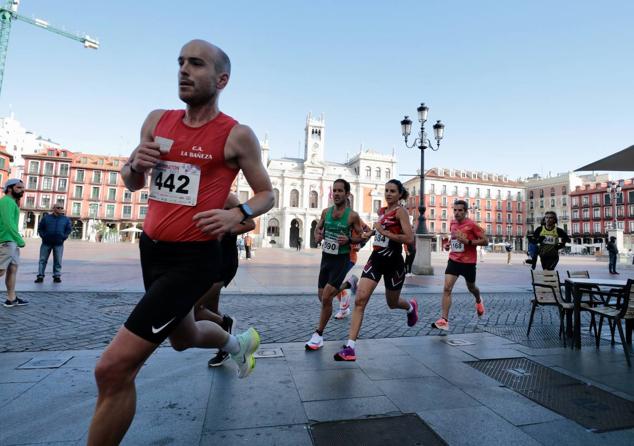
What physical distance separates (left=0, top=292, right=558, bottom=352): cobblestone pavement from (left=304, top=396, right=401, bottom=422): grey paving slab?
1.74m

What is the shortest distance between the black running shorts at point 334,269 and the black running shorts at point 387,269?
27cm

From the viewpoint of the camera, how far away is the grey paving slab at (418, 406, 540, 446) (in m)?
2.02

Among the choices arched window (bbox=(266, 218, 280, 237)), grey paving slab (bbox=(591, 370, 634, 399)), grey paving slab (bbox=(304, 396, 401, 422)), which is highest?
arched window (bbox=(266, 218, 280, 237))

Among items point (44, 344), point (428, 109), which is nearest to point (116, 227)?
point (428, 109)

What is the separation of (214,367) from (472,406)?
211cm

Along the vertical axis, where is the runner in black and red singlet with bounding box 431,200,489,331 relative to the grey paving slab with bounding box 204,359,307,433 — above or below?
above

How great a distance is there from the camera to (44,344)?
376 cm

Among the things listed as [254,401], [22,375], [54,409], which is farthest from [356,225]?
[22,375]

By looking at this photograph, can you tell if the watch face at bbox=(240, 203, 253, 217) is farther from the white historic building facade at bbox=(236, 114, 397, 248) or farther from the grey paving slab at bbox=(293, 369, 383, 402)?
the white historic building facade at bbox=(236, 114, 397, 248)

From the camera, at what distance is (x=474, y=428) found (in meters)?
2.17

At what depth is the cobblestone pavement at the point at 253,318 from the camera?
4.09 meters

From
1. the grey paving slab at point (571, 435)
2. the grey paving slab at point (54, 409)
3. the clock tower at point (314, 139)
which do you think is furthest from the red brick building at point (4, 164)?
the grey paving slab at point (571, 435)

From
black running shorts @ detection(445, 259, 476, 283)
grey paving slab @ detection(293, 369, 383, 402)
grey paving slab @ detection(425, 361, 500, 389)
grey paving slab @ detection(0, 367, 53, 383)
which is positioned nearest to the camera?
grey paving slab @ detection(293, 369, 383, 402)

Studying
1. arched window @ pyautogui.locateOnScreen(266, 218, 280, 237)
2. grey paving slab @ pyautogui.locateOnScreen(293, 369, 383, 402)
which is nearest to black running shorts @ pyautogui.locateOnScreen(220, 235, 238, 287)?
grey paving slab @ pyautogui.locateOnScreen(293, 369, 383, 402)
